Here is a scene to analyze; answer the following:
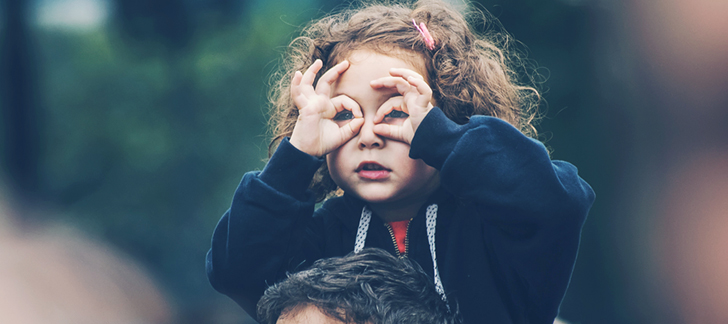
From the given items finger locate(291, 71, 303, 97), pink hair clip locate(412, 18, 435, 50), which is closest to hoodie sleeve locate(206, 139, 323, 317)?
finger locate(291, 71, 303, 97)

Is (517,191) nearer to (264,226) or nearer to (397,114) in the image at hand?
(397,114)

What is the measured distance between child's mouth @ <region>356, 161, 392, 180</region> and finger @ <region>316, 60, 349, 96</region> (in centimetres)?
15

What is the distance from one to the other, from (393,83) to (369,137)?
0.32 feet

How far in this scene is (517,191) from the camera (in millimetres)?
689

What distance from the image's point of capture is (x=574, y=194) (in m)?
0.72

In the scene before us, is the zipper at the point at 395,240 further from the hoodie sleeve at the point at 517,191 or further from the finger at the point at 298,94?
the finger at the point at 298,94

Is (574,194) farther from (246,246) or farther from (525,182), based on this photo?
(246,246)

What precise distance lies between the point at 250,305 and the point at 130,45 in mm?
2099

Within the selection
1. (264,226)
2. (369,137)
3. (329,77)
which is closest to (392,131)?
(369,137)

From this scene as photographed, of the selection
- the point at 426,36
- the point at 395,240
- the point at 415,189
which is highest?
the point at 426,36

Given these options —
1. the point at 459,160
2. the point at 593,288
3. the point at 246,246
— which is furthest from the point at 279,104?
the point at 593,288

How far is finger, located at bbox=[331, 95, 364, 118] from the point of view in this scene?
83cm

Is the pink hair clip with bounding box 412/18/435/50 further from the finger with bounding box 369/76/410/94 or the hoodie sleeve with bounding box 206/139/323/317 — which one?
the hoodie sleeve with bounding box 206/139/323/317

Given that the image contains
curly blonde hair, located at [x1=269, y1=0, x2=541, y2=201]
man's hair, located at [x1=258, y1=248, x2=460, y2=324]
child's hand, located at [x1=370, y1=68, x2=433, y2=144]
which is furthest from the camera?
curly blonde hair, located at [x1=269, y1=0, x2=541, y2=201]
